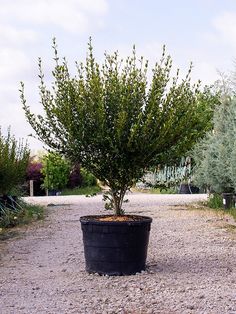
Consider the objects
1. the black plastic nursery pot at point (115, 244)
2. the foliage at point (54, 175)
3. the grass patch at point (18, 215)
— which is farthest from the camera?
the foliage at point (54, 175)

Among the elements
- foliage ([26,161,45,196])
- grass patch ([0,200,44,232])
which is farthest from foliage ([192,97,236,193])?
foliage ([26,161,45,196])

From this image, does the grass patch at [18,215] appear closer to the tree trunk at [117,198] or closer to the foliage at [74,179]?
the tree trunk at [117,198]

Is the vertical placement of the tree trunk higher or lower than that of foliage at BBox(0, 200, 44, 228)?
higher

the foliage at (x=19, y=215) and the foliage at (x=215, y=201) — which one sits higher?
the foliage at (x=215, y=201)

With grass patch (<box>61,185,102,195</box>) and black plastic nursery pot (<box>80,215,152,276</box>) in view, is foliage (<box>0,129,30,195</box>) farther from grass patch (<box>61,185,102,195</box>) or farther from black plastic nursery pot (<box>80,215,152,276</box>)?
grass patch (<box>61,185,102,195</box>)

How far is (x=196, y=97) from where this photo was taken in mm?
6477

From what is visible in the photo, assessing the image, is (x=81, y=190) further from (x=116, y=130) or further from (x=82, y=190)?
(x=116, y=130)

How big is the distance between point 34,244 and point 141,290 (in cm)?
335

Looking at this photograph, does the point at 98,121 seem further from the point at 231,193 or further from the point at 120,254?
the point at 231,193

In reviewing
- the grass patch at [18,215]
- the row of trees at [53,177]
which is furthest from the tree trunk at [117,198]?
the row of trees at [53,177]

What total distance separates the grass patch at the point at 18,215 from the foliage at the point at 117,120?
4112 mm

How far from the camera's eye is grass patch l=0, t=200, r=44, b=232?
10609 mm

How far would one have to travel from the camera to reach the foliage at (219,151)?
1187 cm

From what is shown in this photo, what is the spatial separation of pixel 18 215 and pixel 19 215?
1.1 inches
